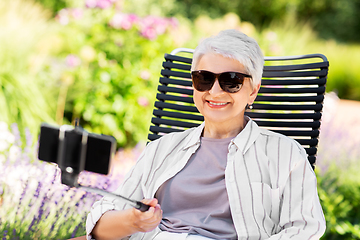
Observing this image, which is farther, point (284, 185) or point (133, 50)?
point (133, 50)

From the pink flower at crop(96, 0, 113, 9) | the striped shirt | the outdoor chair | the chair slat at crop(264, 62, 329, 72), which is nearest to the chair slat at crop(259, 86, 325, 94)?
the outdoor chair

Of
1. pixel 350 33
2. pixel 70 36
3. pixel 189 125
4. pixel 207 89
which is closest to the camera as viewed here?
pixel 207 89

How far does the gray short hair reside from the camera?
5.44 feet

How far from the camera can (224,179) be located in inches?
66.1

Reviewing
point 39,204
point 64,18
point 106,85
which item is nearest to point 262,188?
point 39,204

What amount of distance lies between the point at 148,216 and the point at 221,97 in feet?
2.08

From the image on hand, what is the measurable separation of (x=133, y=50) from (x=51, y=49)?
1409 mm

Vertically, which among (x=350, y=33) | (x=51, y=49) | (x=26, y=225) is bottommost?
(x=26, y=225)

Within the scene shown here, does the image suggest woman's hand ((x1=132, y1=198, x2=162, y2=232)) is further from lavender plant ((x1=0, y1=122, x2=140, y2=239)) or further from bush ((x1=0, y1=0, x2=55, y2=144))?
bush ((x1=0, y1=0, x2=55, y2=144))

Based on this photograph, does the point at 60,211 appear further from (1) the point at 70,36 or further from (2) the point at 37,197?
(1) the point at 70,36

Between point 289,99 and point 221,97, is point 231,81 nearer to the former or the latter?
point 221,97

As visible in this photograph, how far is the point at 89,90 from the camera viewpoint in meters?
5.03

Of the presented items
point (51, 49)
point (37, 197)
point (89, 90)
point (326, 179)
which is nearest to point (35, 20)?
point (51, 49)

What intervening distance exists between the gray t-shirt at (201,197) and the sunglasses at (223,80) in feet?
0.85
